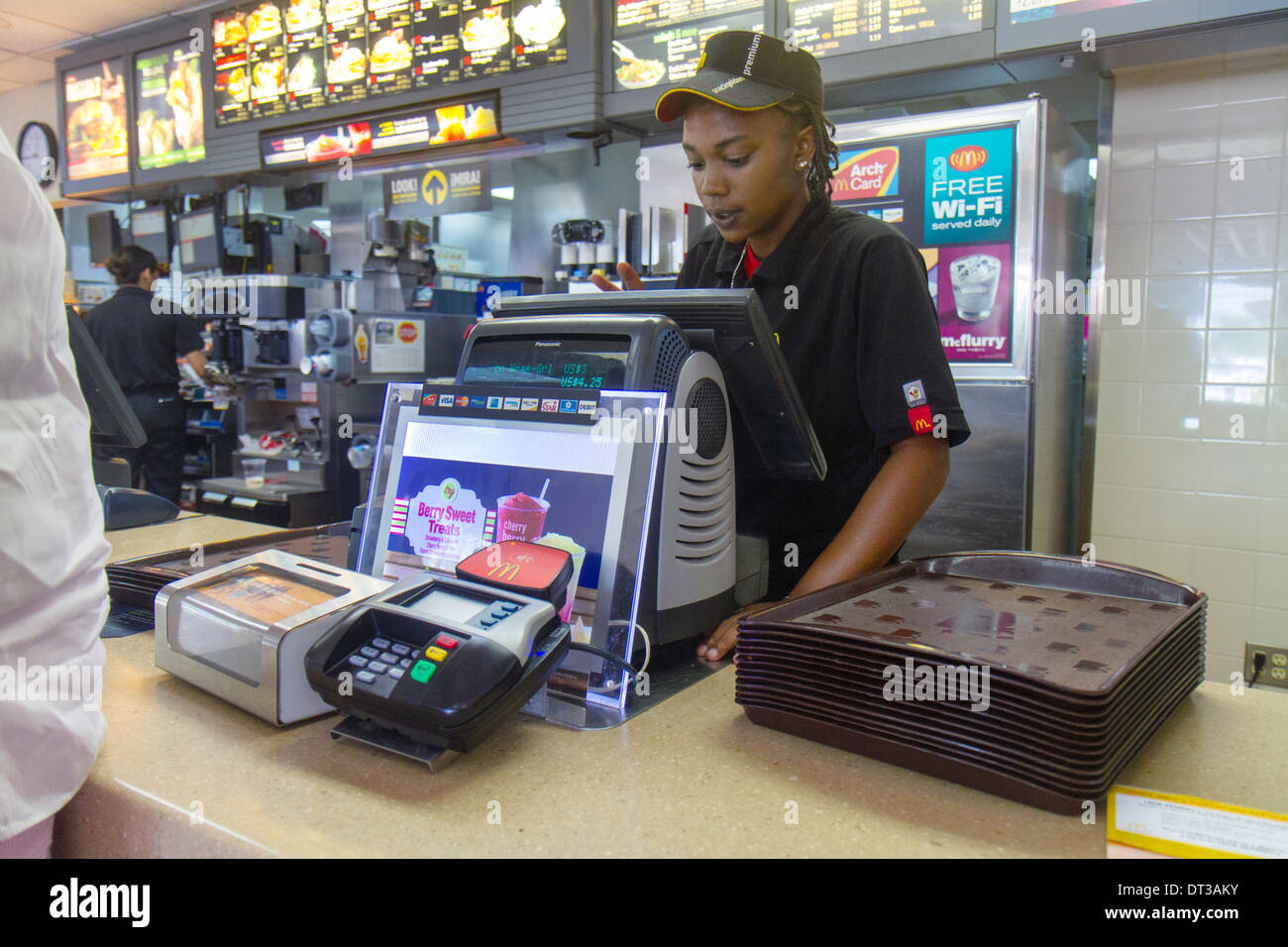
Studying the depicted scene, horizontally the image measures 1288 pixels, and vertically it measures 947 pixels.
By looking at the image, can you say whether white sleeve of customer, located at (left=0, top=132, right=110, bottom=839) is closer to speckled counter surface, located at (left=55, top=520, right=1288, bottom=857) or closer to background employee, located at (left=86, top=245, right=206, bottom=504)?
speckled counter surface, located at (left=55, top=520, right=1288, bottom=857)

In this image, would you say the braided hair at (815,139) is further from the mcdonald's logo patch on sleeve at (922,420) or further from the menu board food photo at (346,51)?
the menu board food photo at (346,51)

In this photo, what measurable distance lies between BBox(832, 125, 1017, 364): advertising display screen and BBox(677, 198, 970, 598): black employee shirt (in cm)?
137

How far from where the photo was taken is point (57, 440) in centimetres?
83

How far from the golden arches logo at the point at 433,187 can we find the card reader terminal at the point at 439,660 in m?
3.40

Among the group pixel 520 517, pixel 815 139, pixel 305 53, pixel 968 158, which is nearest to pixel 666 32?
pixel 968 158

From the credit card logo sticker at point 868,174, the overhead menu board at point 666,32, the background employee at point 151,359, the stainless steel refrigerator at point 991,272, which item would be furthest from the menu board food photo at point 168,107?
the stainless steel refrigerator at point 991,272

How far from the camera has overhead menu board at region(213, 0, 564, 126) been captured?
3607 millimetres

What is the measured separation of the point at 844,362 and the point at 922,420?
190 millimetres

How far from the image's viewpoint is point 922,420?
133 cm

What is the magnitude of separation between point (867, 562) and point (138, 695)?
0.93 meters

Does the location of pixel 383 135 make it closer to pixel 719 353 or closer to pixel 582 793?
pixel 719 353

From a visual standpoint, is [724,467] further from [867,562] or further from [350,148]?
[350,148]

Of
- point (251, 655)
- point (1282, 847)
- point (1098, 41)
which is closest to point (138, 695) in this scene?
point (251, 655)

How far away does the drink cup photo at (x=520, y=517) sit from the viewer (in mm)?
1061
